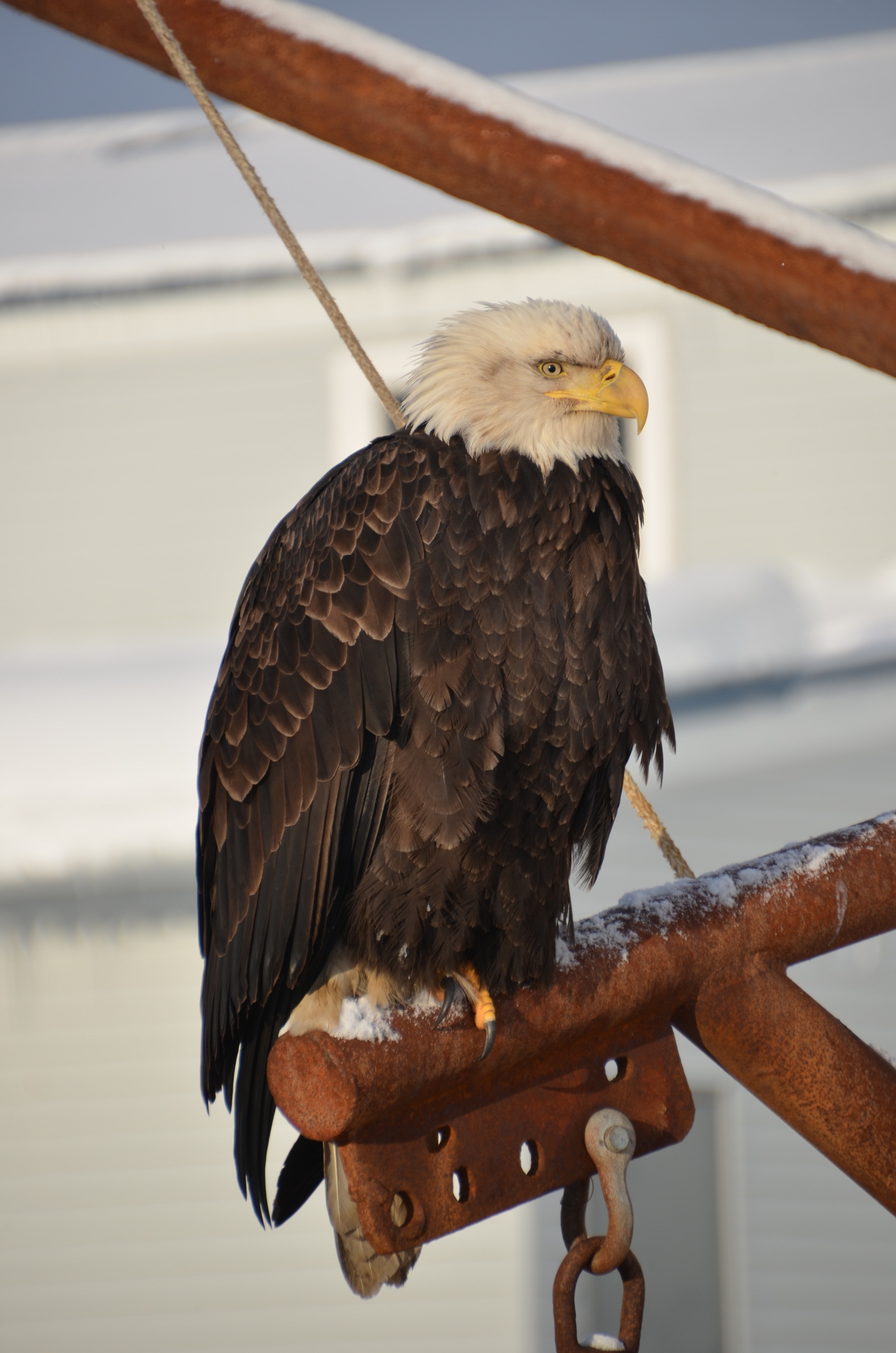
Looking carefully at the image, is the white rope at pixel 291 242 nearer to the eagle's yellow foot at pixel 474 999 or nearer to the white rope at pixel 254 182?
the white rope at pixel 254 182

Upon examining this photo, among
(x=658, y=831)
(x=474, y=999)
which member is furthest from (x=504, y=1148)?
(x=658, y=831)

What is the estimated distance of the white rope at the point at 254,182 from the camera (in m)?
2.12

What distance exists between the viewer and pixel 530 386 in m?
2.19

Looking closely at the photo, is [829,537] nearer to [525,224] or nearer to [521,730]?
[525,224]

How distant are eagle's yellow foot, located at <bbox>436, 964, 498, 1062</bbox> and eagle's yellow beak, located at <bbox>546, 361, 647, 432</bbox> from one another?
105 centimetres

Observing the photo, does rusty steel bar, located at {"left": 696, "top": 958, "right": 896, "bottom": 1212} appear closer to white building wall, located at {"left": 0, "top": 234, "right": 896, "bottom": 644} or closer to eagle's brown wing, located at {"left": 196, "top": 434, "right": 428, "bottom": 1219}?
eagle's brown wing, located at {"left": 196, "top": 434, "right": 428, "bottom": 1219}

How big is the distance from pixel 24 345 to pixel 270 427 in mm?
1755

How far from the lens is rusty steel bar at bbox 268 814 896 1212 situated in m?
1.57

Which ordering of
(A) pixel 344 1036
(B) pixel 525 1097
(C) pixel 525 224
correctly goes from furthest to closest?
(C) pixel 525 224 → (B) pixel 525 1097 → (A) pixel 344 1036

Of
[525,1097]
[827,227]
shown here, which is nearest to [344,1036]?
[525,1097]

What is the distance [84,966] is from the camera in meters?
5.91

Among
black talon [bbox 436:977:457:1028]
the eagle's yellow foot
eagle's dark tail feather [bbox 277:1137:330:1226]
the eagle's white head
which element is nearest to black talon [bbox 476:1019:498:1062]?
the eagle's yellow foot

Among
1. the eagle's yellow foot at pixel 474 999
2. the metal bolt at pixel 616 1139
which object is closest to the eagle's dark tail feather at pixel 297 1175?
the eagle's yellow foot at pixel 474 999

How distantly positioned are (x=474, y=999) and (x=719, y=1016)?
0.41 m
